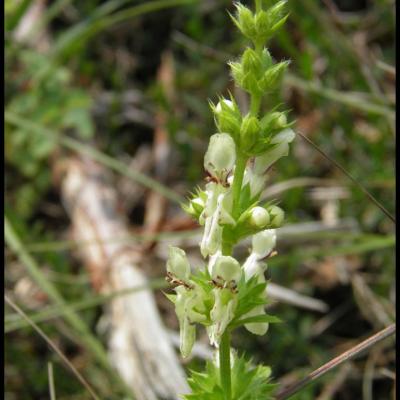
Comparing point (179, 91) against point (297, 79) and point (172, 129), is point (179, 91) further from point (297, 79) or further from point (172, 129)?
point (297, 79)

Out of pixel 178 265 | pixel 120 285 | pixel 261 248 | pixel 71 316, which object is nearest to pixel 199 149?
pixel 120 285

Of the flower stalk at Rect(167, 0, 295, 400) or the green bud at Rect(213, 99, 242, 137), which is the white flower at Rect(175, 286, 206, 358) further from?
the green bud at Rect(213, 99, 242, 137)

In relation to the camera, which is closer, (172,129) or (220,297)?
(220,297)

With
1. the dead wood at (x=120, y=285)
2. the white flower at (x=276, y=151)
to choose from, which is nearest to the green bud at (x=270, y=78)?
the white flower at (x=276, y=151)

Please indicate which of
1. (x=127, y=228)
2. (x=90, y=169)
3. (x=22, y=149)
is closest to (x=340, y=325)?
(x=127, y=228)

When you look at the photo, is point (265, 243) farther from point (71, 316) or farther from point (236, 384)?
point (71, 316)

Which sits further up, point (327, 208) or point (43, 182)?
point (43, 182)

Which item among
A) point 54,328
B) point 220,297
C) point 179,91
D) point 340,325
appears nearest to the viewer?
point 220,297

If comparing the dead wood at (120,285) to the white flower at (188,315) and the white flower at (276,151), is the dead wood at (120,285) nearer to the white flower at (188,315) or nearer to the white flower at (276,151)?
the white flower at (188,315)
